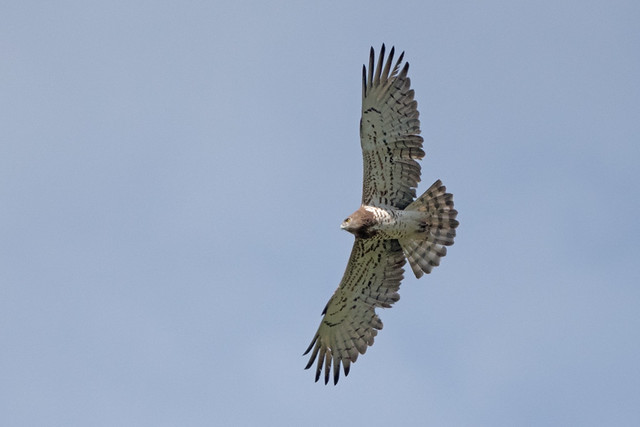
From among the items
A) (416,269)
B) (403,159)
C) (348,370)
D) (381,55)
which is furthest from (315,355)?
(381,55)

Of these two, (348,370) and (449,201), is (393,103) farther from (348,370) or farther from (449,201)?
(348,370)

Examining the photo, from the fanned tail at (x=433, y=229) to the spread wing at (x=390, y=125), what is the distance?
0.38 m

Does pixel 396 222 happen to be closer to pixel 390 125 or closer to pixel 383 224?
pixel 383 224

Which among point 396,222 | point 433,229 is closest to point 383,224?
point 396,222

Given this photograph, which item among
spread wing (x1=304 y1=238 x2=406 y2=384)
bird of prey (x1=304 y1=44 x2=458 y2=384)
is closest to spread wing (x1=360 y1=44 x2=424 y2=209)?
bird of prey (x1=304 y1=44 x2=458 y2=384)

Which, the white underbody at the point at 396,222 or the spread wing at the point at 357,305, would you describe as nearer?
the white underbody at the point at 396,222

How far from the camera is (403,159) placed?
17.8 metres

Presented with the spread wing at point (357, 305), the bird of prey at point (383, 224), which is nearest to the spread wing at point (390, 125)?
the bird of prey at point (383, 224)

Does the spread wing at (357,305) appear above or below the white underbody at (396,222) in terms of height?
below

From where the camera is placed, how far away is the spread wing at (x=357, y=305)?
18500mm

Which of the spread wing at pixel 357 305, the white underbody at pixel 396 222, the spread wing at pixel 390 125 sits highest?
the spread wing at pixel 390 125

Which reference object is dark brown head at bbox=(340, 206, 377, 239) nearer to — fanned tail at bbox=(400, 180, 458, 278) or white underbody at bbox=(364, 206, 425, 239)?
white underbody at bbox=(364, 206, 425, 239)

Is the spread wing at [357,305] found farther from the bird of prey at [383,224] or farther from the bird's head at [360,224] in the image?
the bird's head at [360,224]

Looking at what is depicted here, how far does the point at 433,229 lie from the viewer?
716 inches
